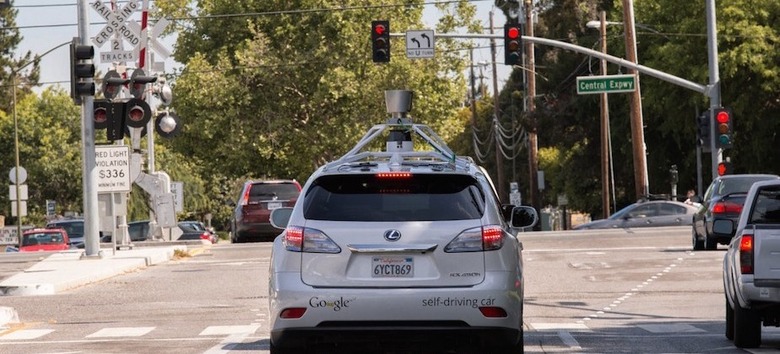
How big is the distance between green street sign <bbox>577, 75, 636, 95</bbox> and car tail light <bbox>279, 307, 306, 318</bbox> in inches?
1224

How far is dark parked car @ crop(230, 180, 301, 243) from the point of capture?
3956cm

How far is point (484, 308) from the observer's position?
451 inches

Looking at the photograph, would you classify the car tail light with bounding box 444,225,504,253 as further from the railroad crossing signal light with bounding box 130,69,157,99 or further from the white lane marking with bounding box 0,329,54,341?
the railroad crossing signal light with bounding box 130,69,157,99

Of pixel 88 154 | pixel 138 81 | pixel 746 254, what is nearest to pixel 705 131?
pixel 138 81

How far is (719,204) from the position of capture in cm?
3080

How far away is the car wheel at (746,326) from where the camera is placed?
47.3 ft

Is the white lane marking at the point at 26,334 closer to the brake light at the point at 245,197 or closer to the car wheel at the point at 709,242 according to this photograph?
the car wheel at the point at 709,242

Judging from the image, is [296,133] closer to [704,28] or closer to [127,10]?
[704,28]

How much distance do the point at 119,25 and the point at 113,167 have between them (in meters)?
4.22

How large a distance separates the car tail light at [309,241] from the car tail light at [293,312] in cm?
41

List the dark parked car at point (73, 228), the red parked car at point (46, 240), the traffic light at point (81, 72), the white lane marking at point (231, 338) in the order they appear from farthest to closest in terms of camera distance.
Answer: the dark parked car at point (73, 228)
the red parked car at point (46, 240)
the traffic light at point (81, 72)
the white lane marking at point (231, 338)

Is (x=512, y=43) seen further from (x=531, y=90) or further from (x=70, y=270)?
(x=531, y=90)

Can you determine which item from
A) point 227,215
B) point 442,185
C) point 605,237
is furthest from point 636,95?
point 227,215

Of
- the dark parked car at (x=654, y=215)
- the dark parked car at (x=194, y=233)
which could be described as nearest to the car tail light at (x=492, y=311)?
the dark parked car at (x=654, y=215)
